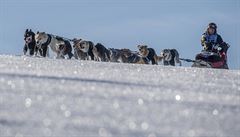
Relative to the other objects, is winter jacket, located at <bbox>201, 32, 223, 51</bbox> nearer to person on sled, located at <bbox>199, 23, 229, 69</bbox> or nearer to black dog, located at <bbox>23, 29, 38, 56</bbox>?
person on sled, located at <bbox>199, 23, 229, 69</bbox>

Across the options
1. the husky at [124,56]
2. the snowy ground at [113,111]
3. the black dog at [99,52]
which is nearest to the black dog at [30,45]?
the black dog at [99,52]

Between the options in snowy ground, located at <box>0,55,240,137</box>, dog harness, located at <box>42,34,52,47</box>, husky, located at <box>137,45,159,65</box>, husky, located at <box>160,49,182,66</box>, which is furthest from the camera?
dog harness, located at <box>42,34,52,47</box>

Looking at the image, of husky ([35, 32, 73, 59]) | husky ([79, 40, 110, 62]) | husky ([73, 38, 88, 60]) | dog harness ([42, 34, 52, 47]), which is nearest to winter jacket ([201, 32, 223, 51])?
husky ([79, 40, 110, 62])

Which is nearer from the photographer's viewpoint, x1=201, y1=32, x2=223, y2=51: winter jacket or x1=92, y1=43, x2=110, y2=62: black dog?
x1=201, y1=32, x2=223, y2=51: winter jacket

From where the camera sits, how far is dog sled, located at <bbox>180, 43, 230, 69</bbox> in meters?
10.4

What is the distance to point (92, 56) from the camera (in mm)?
15328

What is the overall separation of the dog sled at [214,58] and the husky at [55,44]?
5.21 meters

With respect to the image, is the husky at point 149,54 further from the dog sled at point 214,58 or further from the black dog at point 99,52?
the dog sled at point 214,58

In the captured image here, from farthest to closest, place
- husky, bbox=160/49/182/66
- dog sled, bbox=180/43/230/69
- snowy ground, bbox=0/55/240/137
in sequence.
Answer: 1. husky, bbox=160/49/182/66
2. dog sled, bbox=180/43/230/69
3. snowy ground, bbox=0/55/240/137

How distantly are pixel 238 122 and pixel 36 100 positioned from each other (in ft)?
2.31

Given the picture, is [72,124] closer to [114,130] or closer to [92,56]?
[114,130]

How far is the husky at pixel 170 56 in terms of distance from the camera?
15.2 metres

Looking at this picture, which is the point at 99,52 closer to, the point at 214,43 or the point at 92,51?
the point at 92,51

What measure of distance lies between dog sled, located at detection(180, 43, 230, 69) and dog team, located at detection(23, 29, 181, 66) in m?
4.27
